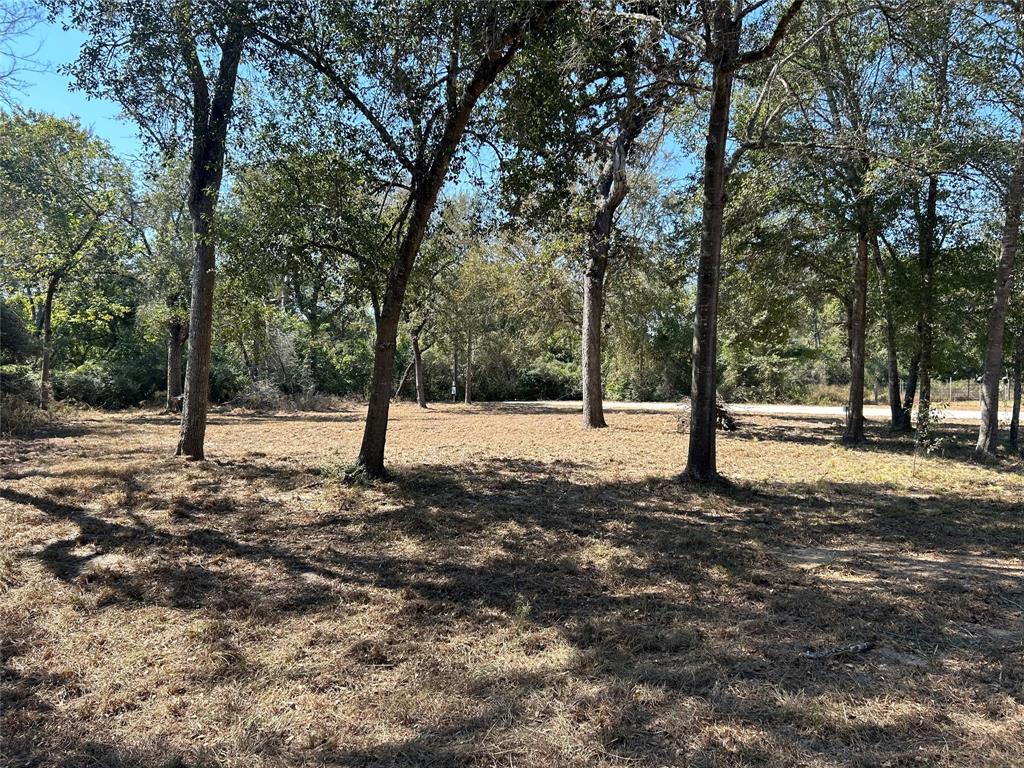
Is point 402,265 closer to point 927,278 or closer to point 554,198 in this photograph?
point 554,198

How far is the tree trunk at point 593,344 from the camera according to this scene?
15.1m

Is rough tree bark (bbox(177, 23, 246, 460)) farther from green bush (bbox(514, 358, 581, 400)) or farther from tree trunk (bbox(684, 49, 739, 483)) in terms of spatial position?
green bush (bbox(514, 358, 581, 400))

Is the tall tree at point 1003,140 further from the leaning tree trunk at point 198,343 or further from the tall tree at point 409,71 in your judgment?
the leaning tree trunk at point 198,343

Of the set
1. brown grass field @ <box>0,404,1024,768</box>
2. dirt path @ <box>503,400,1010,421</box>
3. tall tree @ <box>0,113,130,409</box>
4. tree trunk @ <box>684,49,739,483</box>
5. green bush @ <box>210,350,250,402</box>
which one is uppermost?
tall tree @ <box>0,113,130,409</box>

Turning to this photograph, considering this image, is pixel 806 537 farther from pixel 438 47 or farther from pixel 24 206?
pixel 24 206

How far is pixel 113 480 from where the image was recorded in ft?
23.4

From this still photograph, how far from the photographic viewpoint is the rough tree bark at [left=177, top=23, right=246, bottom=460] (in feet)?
24.8

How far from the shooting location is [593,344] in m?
15.6

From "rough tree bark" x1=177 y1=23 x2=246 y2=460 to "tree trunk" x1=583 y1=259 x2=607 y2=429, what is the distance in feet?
29.1

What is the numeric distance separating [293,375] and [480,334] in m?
8.62

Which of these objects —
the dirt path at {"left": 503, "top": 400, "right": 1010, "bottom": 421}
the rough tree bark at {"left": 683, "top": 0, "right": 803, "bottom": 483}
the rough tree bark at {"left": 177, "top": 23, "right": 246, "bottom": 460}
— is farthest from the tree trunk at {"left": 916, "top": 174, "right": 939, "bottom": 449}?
the rough tree bark at {"left": 177, "top": 23, "right": 246, "bottom": 460}

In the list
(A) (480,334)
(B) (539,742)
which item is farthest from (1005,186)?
(A) (480,334)

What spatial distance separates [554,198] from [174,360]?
16.1m

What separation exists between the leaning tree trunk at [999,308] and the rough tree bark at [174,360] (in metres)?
20.3
